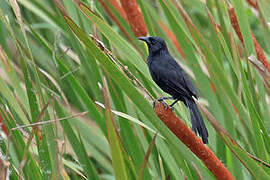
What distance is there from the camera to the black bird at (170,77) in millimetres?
1639

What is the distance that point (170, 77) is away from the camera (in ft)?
5.81

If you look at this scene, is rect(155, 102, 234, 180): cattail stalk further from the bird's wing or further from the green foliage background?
the bird's wing

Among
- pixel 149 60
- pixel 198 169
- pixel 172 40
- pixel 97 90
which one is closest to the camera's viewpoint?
pixel 198 169

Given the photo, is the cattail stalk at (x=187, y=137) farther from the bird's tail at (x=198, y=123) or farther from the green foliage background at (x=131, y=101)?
the bird's tail at (x=198, y=123)

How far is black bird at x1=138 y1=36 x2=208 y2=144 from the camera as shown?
5.38ft

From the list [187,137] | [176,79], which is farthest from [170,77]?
Answer: [187,137]

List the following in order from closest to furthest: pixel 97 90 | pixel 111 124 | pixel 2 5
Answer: pixel 111 124, pixel 2 5, pixel 97 90

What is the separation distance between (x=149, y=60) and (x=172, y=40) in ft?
1.09

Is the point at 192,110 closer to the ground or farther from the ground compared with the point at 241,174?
farther from the ground

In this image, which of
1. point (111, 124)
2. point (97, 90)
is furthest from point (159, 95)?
point (111, 124)

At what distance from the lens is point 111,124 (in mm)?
949

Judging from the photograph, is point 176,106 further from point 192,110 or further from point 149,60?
point 149,60

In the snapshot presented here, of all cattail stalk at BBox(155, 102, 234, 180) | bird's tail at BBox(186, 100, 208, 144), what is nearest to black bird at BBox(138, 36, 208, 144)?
bird's tail at BBox(186, 100, 208, 144)

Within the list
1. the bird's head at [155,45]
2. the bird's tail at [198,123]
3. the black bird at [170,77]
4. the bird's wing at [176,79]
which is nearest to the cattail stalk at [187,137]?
the bird's tail at [198,123]
